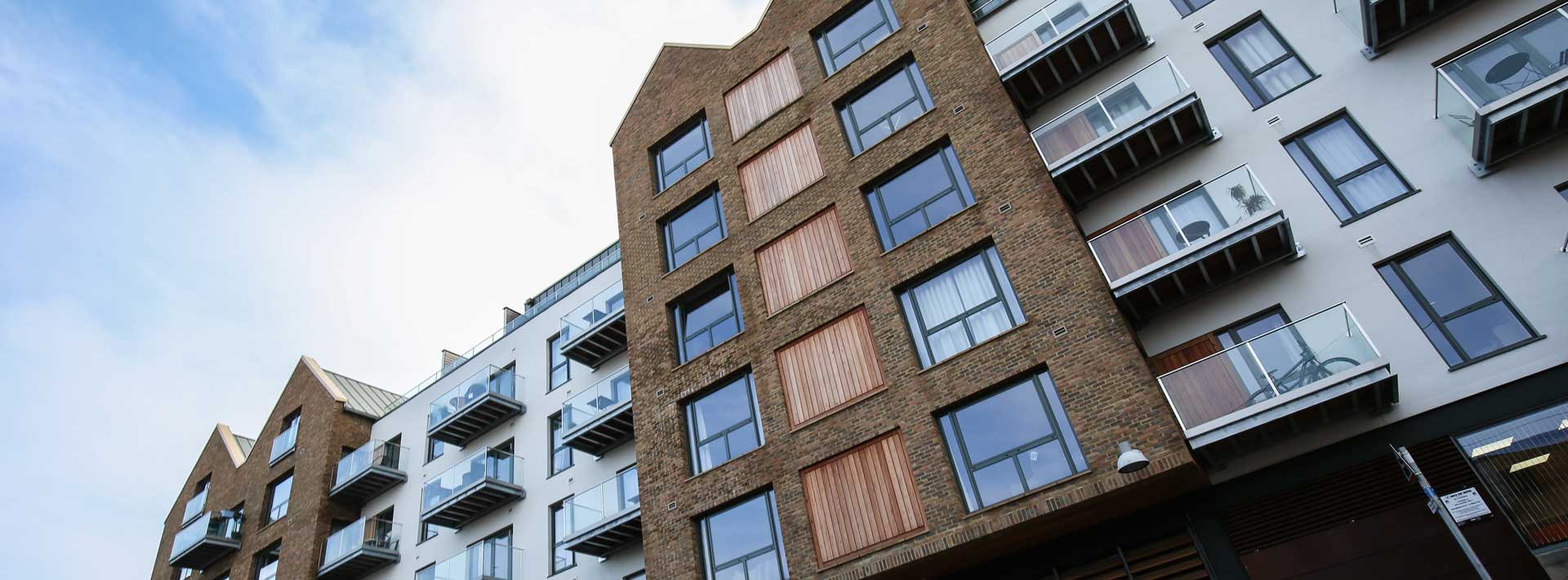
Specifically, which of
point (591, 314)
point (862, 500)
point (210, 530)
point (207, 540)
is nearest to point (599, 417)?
point (591, 314)

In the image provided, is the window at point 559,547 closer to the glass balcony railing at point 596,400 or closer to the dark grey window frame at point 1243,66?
the glass balcony railing at point 596,400

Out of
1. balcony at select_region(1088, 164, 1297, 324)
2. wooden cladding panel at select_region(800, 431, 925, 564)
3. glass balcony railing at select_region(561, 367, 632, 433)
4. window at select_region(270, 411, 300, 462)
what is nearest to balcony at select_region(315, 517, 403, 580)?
window at select_region(270, 411, 300, 462)

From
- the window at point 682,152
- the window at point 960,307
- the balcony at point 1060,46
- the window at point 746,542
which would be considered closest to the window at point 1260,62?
the balcony at point 1060,46

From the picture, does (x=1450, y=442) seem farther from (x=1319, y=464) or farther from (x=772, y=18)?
(x=772, y=18)

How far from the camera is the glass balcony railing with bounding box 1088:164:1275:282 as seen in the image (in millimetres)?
12492

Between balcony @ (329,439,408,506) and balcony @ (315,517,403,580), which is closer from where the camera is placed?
balcony @ (315,517,403,580)

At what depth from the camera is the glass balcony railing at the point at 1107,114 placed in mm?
13930

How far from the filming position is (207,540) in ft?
92.1

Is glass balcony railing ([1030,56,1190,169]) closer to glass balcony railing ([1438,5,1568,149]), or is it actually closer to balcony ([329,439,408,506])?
glass balcony railing ([1438,5,1568,149])

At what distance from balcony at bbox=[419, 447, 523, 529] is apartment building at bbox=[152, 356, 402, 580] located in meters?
5.29

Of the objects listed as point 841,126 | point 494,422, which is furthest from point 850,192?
point 494,422

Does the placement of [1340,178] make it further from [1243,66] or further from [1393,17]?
[1243,66]

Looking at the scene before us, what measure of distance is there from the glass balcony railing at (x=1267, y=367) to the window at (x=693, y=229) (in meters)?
9.69

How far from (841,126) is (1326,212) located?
27.3 ft
